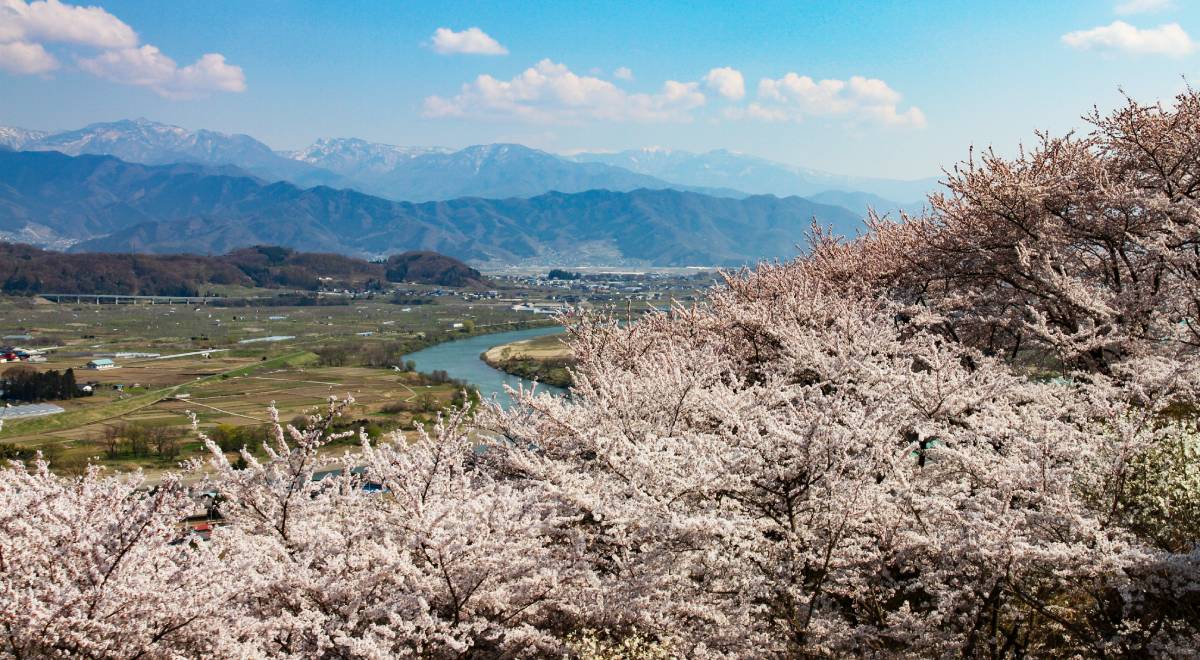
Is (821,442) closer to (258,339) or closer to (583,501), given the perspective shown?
(583,501)

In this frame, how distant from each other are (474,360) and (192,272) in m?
111

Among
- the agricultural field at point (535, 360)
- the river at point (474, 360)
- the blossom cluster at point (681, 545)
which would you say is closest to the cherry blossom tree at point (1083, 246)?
the blossom cluster at point (681, 545)

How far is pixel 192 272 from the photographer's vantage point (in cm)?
16200

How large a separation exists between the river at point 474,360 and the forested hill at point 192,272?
80594 millimetres

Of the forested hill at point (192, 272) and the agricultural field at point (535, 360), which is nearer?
the agricultural field at point (535, 360)

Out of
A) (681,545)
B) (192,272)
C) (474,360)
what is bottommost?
(474,360)

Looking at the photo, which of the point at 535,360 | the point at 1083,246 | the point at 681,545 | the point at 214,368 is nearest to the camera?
the point at 681,545

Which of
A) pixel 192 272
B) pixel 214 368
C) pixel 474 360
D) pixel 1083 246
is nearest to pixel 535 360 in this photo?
pixel 474 360

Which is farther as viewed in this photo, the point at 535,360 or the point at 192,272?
the point at 192,272

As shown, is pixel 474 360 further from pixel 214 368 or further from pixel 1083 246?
pixel 1083 246

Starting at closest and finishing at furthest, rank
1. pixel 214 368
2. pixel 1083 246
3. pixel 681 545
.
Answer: pixel 681 545, pixel 1083 246, pixel 214 368

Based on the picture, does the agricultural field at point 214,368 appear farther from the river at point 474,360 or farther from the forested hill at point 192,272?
the forested hill at point 192,272

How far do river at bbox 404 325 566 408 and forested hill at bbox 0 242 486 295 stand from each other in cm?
8059

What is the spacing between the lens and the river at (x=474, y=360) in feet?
207
